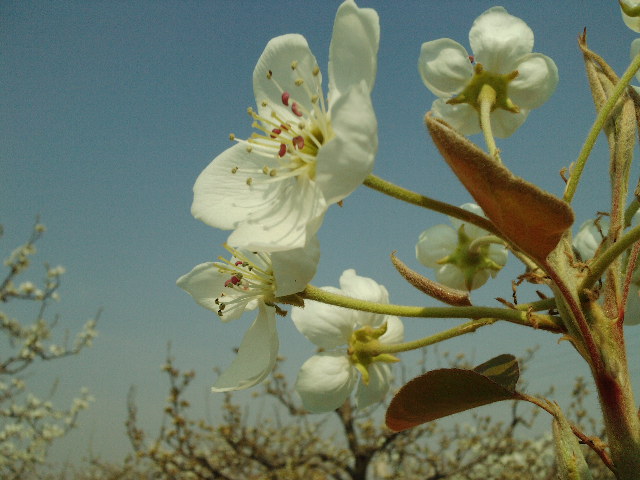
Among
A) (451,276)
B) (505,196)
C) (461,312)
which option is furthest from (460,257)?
(505,196)

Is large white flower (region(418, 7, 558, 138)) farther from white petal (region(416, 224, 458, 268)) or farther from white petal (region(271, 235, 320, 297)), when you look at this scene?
white petal (region(271, 235, 320, 297))

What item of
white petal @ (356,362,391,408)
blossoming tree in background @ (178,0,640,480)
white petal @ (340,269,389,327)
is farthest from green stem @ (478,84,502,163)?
white petal @ (356,362,391,408)

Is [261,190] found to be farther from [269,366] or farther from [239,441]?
[239,441]

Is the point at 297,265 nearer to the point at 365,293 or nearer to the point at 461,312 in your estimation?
the point at 461,312

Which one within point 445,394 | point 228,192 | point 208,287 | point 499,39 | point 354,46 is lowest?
point 445,394

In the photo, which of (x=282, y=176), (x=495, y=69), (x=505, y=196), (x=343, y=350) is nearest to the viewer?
(x=505, y=196)

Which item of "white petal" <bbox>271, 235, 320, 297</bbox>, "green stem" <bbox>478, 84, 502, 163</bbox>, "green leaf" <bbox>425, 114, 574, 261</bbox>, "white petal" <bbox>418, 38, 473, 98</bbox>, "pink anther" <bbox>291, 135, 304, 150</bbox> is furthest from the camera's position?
"white petal" <bbox>418, 38, 473, 98</bbox>
